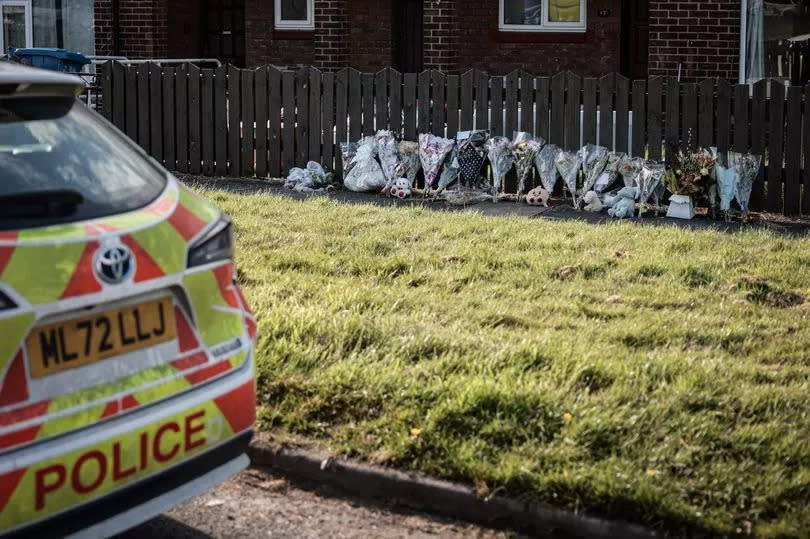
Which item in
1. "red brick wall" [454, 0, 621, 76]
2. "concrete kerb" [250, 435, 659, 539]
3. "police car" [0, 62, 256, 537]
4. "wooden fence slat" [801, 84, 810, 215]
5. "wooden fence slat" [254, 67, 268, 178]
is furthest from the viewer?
"red brick wall" [454, 0, 621, 76]

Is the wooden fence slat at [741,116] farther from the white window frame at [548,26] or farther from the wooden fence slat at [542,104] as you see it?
the white window frame at [548,26]

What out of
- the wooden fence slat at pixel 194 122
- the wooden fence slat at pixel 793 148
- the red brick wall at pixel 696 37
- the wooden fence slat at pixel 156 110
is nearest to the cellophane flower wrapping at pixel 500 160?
the wooden fence slat at pixel 793 148

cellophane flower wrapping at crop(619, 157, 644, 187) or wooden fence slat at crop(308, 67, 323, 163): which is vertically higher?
wooden fence slat at crop(308, 67, 323, 163)

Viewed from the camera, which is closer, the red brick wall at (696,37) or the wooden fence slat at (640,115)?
the wooden fence slat at (640,115)

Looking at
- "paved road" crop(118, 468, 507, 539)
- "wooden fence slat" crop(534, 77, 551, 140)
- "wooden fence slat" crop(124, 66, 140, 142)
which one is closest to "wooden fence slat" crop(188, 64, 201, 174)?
"wooden fence slat" crop(124, 66, 140, 142)

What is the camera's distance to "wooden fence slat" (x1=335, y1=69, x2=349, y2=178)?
41.7 feet

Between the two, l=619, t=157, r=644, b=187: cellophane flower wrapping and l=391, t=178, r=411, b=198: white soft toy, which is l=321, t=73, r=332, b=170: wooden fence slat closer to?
l=391, t=178, r=411, b=198: white soft toy

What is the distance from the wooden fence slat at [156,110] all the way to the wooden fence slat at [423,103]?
134 inches

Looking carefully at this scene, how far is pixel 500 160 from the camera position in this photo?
38.1ft

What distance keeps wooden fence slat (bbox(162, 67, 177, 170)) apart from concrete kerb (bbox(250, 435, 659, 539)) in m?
9.44

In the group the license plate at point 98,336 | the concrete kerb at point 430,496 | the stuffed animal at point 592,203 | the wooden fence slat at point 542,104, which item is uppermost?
the wooden fence slat at point 542,104

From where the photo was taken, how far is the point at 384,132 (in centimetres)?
1231

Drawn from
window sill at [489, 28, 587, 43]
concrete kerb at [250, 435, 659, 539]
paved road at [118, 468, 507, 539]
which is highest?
window sill at [489, 28, 587, 43]

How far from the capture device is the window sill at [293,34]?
794 inches
